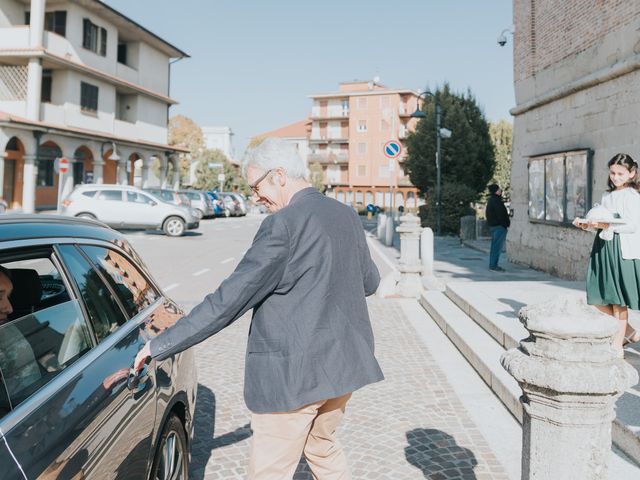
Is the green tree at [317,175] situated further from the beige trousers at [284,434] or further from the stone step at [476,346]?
the beige trousers at [284,434]

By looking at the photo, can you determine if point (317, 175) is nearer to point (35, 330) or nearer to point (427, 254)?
point (427, 254)

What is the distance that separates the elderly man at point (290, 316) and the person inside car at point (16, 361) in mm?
429

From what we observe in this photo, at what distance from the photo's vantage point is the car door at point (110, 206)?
69.1 feet

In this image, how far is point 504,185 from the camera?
53.8m

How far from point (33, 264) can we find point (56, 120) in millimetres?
29552

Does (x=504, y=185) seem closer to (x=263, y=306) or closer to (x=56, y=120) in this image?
(x=56, y=120)

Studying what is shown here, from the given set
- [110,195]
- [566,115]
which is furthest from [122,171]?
[566,115]

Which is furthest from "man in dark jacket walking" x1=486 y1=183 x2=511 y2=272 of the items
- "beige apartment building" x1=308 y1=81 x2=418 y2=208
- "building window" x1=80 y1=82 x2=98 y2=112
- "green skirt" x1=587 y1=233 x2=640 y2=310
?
"beige apartment building" x1=308 y1=81 x2=418 y2=208

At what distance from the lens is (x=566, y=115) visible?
1149 centimetres

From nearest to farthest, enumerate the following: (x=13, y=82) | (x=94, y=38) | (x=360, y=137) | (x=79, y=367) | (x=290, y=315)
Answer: (x=79, y=367), (x=290, y=315), (x=13, y=82), (x=94, y=38), (x=360, y=137)

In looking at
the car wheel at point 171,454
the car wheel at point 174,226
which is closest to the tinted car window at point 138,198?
the car wheel at point 174,226

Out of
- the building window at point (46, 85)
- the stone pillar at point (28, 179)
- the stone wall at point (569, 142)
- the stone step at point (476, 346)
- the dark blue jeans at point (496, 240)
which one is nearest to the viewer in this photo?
the stone step at point (476, 346)

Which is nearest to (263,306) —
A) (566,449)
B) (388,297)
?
(566,449)

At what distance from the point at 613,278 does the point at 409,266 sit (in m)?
5.88
